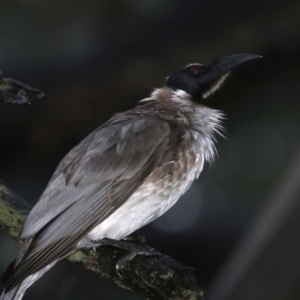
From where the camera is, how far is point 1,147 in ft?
15.1

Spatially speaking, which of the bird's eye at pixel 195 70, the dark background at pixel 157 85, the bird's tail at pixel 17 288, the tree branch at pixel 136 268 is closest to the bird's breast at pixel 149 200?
the tree branch at pixel 136 268

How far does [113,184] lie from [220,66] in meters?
1.05

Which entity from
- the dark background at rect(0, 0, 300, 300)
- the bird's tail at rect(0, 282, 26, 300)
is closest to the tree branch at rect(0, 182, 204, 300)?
the bird's tail at rect(0, 282, 26, 300)

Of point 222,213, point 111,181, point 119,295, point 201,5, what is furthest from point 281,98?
point 111,181

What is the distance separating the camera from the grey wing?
2.97m

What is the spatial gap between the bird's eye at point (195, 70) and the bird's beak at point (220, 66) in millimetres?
29

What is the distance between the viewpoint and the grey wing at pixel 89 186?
297cm

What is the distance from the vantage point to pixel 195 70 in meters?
4.04

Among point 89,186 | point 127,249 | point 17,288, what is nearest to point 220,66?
point 89,186

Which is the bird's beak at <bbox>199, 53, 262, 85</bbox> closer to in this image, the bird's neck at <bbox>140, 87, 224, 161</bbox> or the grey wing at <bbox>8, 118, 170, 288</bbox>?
the bird's neck at <bbox>140, 87, 224, 161</bbox>

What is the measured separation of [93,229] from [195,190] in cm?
221

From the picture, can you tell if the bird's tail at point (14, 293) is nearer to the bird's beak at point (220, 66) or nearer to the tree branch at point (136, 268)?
the tree branch at point (136, 268)

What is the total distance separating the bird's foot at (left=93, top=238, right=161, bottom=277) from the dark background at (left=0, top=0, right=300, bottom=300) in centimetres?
55

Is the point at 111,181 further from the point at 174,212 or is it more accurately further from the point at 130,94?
the point at 174,212
